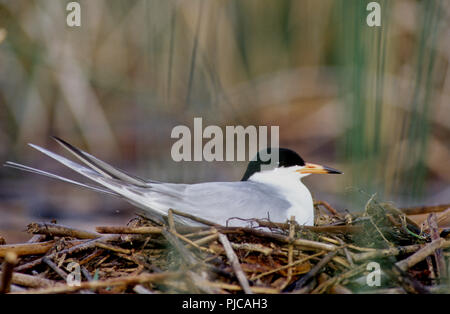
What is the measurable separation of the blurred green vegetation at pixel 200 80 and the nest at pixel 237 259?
59.9 inches

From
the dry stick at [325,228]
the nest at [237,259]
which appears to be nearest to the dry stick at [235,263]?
the nest at [237,259]

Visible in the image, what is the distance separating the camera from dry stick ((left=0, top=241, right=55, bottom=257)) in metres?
2.36

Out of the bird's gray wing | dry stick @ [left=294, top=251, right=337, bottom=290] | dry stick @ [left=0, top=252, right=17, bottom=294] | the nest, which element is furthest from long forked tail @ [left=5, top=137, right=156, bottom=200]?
dry stick @ [left=294, top=251, right=337, bottom=290]

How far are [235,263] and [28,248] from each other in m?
0.96

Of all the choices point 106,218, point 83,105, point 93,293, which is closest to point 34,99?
point 83,105

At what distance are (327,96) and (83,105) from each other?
217 centimetres

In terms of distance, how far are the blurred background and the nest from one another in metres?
1.49

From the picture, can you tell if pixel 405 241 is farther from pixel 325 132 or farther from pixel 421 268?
pixel 325 132

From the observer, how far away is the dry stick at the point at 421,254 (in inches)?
82.7

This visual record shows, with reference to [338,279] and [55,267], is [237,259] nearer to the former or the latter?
[338,279]

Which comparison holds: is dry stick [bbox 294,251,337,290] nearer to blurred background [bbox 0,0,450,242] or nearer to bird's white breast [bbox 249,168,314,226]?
bird's white breast [bbox 249,168,314,226]

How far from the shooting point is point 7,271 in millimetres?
1788

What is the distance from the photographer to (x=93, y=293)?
194 centimetres
